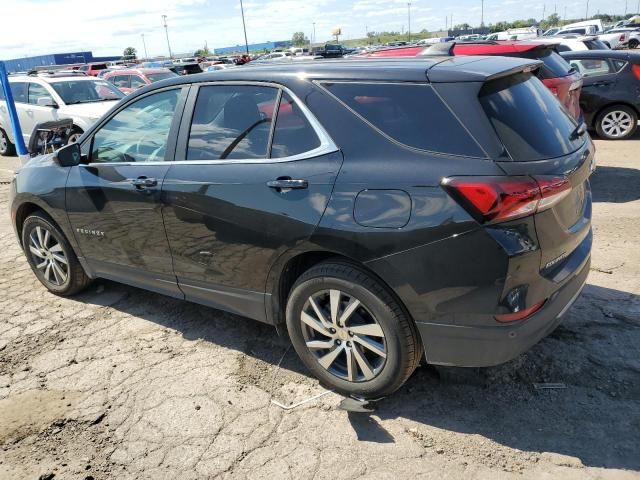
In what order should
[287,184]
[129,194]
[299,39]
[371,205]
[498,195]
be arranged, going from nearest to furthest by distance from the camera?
[498,195]
[371,205]
[287,184]
[129,194]
[299,39]

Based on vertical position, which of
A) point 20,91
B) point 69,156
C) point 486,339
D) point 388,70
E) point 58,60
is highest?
point 58,60

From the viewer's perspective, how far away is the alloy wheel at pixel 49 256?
451 centimetres

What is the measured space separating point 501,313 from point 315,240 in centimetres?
97

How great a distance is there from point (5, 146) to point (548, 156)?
1335 centimetres

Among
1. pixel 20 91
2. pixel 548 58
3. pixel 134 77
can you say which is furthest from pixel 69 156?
pixel 134 77

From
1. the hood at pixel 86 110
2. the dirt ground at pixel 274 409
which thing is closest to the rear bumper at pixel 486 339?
the dirt ground at pixel 274 409

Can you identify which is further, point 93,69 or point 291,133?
point 93,69

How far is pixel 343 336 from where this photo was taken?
2.91 m

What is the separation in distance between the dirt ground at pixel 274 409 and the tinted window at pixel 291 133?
1.37 metres

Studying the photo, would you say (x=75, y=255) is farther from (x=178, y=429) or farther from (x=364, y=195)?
(x=364, y=195)

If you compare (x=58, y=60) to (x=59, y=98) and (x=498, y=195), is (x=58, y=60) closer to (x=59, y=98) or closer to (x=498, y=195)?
(x=59, y=98)

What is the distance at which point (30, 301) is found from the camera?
4.62 m

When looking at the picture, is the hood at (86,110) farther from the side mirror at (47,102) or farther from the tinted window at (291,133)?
the tinted window at (291,133)

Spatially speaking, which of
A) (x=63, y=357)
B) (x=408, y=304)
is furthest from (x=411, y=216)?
(x=63, y=357)
